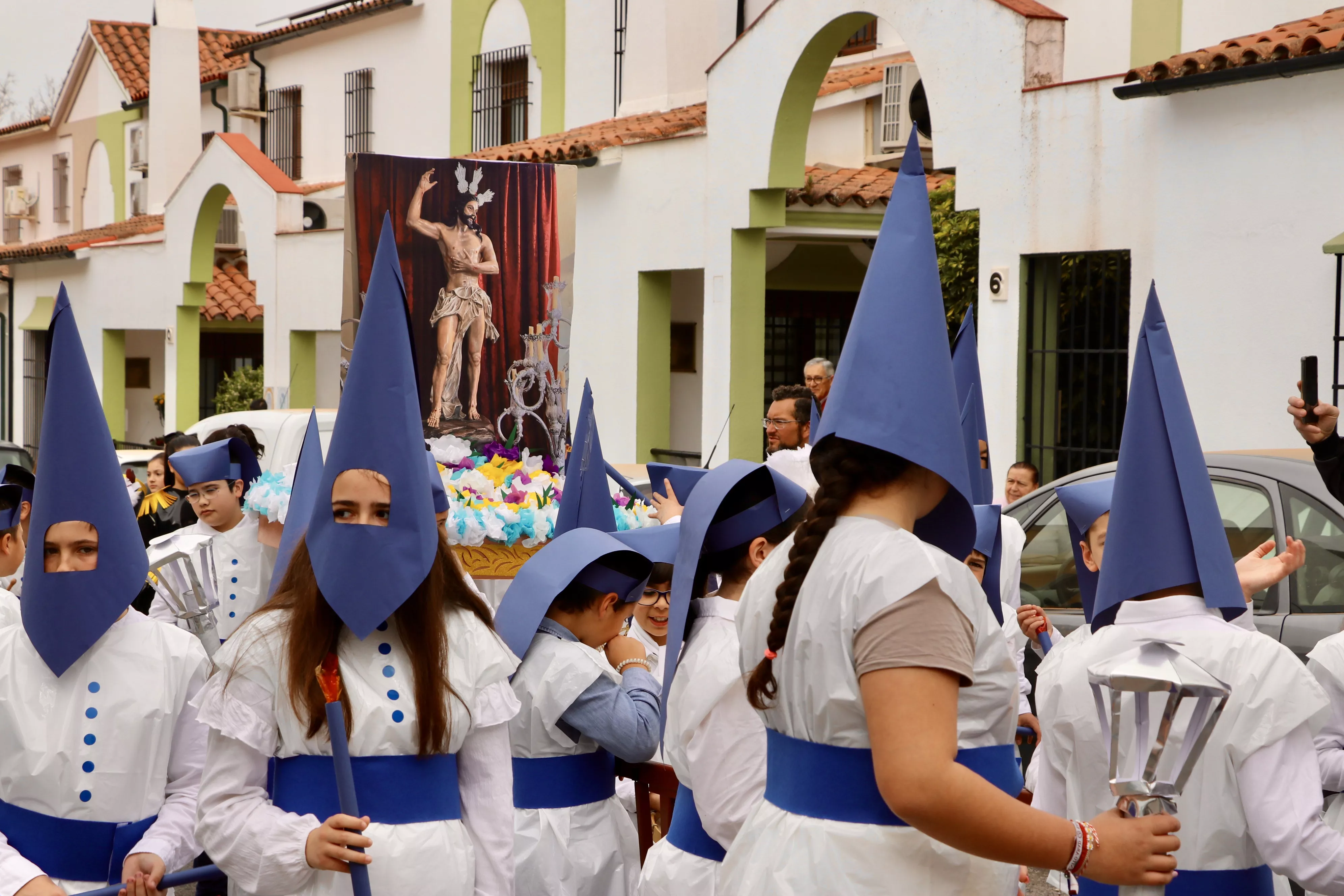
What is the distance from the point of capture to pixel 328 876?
3217 mm

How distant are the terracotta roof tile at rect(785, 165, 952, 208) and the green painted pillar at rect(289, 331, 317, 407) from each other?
827 centimetres

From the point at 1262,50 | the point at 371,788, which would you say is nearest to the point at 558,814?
the point at 371,788

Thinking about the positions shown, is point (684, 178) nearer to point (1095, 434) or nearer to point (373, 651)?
point (1095, 434)

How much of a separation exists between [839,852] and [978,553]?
323 centimetres

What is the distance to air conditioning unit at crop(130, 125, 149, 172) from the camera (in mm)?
26766

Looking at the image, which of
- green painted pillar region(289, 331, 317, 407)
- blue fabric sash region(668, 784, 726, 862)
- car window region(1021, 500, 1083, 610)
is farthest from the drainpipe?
blue fabric sash region(668, 784, 726, 862)

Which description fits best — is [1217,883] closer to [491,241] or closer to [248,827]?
[248,827]

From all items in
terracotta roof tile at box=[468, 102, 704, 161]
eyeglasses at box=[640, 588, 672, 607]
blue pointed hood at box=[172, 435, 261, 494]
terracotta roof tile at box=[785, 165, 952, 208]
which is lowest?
eyeglasses at box=[640, 588, 672, 607]

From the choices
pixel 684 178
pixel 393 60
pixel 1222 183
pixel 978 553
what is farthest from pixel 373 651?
pixel 393 60

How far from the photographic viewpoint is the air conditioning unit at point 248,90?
2438cm

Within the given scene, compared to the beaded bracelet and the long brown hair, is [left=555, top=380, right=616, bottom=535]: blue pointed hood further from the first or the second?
the beaded bracelet

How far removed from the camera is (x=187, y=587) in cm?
560

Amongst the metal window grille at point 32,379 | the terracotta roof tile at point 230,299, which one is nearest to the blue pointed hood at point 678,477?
the terracotta roof tile at point 230,299

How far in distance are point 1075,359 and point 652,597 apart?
624 cm
